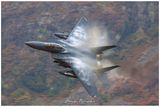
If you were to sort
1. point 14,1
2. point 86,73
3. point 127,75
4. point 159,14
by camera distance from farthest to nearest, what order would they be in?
point 14,1, point 159,14, point 127,75, point 86,73

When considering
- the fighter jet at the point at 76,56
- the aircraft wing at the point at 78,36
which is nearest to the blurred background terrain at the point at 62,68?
the aircraft wing at the point at 78,36

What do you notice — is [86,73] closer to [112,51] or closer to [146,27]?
[112,51]

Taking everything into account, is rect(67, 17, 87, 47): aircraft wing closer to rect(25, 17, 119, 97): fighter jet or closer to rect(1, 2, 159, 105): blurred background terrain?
rect(25, 17, 119, 97): fighter jet

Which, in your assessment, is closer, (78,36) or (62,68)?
(78,36)

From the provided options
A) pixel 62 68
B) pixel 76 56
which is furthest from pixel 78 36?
pixel 62 68

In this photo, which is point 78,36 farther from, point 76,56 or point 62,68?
point 62,68

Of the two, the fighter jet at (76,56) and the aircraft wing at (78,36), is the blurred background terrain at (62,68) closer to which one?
the aircraft wing at (78,36)

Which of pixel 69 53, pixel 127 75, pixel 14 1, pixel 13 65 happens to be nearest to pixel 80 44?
pixel 69 53
